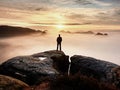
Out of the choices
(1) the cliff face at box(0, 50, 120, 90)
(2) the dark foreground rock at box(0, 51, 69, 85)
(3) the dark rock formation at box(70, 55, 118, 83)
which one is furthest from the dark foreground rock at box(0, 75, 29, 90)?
(3) the dark rock formation at box(70, 55, 118, 83)

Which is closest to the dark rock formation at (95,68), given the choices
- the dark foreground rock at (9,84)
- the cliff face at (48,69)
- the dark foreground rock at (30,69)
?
the cliff face at (48,69)

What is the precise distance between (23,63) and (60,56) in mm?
8225

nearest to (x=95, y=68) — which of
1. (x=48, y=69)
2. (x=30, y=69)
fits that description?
(x=48, y=69)

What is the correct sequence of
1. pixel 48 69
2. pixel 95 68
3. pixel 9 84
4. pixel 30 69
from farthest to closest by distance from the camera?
pixel 95 68 → pixel 48 69 → pixel 30 69 → pixel 9 84

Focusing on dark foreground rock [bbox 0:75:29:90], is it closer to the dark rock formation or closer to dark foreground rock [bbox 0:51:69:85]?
dark foreground rock [bbox 0:51:69:85]

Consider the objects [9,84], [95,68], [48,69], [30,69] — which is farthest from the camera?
[95,68]

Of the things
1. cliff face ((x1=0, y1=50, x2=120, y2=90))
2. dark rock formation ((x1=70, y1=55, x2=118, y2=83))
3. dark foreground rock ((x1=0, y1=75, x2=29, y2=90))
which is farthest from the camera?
dark rock formation ((x1=70, y1=55, x2=118, y2=83))

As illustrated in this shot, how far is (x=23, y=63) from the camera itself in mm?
29312

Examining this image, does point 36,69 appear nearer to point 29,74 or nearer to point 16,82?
point 29,74

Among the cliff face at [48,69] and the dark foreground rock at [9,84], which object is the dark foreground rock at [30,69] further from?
the dark foreground rock at [9,84]

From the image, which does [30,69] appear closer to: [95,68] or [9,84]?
[95,68]

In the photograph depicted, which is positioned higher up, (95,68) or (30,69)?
(30,69)

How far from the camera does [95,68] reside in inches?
1199

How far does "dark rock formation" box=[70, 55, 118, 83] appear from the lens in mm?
28594
